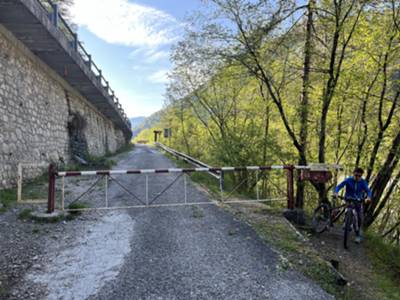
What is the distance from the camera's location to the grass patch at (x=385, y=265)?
420 centimetres

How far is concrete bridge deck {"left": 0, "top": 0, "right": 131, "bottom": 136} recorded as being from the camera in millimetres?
6125

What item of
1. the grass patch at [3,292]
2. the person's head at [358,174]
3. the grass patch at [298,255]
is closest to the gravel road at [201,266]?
the grass patch at [298,255]

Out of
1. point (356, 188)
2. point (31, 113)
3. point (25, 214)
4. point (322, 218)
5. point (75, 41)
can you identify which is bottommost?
point (322, 218)

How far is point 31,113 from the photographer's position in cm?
859

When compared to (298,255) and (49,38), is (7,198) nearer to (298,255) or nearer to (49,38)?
(49,38)

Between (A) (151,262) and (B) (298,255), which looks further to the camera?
(B) (298,255)

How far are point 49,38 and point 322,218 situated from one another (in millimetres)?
8734

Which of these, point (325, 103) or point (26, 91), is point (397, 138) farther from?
point (26, 91)

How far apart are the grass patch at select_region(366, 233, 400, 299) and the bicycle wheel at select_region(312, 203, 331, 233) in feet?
2.99

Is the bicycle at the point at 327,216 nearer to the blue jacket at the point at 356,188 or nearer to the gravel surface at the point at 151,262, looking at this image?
the blue jacket at the point at 356,188

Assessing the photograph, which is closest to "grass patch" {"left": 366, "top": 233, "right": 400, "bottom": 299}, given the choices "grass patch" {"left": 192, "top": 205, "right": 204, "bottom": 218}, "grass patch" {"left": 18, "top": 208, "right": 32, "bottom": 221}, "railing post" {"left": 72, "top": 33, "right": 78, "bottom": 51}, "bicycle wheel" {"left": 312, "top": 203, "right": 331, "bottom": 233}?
"bicycle wheel" {"left": 312, "top": 203, "right": 331, "bottom": 233}

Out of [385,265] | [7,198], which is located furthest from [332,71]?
[7,198]

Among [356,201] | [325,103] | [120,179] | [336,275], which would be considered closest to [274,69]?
[325,103]

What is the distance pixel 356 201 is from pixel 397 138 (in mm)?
2177
